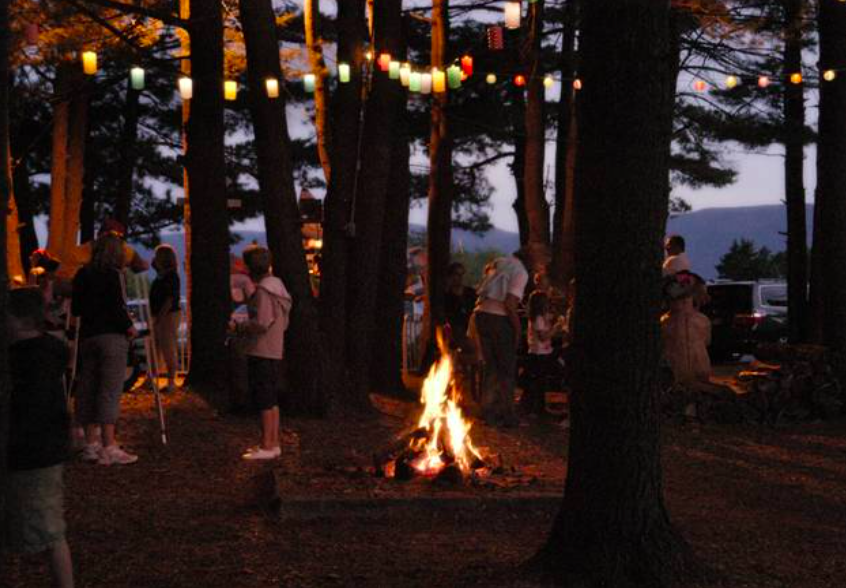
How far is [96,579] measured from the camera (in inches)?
257

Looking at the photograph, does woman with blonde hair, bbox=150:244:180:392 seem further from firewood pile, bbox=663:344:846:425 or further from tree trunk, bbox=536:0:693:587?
tree trunk, bbox=536:0:693:587

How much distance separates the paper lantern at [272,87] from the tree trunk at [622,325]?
7164 millimetres

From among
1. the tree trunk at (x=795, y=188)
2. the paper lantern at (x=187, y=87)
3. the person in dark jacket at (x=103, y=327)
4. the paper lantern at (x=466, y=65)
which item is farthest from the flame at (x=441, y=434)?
the tree trunk at (x=795, y=188)

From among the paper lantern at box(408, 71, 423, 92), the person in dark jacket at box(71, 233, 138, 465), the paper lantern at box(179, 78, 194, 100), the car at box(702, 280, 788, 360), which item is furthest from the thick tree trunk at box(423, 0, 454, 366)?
the person in dark jacket at box(71, 233, 138, 465)

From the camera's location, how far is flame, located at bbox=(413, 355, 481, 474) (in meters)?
9.25

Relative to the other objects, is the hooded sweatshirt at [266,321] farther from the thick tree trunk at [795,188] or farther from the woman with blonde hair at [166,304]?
the thick tree trunk at [795,188]

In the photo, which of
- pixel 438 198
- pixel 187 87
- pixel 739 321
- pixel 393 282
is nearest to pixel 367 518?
pixel 393 282

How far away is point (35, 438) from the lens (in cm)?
554

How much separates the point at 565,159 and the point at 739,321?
5.10m

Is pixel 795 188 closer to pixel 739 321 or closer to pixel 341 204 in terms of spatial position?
pixel 739 321

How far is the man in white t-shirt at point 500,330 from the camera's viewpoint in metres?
13.1

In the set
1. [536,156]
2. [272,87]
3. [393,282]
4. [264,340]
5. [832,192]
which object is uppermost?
[536,156]

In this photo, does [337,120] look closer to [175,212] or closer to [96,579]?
[96,579]

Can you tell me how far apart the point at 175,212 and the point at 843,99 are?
2916cm
